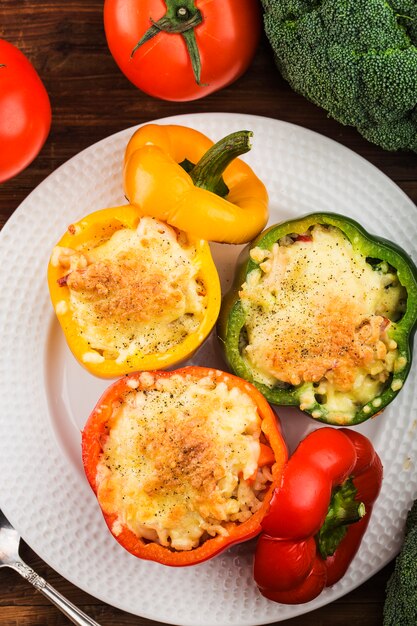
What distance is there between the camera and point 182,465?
2232 mm

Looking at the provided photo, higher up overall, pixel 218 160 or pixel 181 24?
pixel 181 24

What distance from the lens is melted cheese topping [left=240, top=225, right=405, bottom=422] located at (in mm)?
2309

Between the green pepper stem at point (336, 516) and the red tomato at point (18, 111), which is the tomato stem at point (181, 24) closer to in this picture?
the red tomato at point (18, 111)

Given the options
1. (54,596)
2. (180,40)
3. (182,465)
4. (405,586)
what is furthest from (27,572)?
(180,40)

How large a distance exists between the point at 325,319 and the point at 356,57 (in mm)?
711

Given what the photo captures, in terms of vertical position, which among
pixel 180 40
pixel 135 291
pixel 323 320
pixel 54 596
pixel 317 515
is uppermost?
pixel 180 40

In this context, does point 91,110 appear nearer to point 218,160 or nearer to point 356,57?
point 218,160

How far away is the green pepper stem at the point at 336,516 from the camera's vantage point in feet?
7.83

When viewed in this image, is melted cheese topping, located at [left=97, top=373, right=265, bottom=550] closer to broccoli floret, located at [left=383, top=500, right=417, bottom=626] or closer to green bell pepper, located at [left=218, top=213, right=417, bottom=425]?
green bell pepper, located at [left=218, top=213, right=417, bottom=425]

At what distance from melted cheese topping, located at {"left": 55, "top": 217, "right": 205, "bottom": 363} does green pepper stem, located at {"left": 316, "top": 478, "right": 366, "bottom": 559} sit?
2.01ft

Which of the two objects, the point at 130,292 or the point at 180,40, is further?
the point at 180,40

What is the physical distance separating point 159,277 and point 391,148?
80 cm

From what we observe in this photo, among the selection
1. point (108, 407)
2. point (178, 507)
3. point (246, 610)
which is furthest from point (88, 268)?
point (246, 610)

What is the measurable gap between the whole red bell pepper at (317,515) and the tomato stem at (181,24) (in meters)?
1.11
